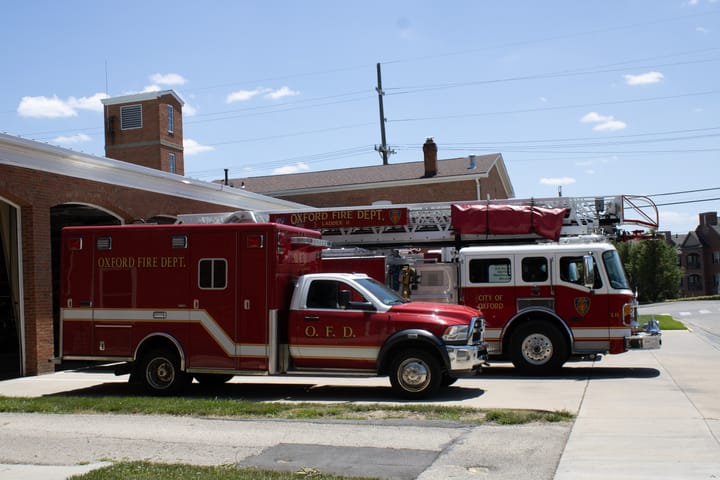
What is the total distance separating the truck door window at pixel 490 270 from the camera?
48.0 feet

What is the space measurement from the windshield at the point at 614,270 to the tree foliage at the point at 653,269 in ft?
169

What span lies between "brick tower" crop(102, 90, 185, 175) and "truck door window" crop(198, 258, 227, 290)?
29.1 m

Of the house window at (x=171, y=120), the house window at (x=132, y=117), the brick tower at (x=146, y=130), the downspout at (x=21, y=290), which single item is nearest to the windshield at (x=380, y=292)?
the downspout at (x=21, y=290)

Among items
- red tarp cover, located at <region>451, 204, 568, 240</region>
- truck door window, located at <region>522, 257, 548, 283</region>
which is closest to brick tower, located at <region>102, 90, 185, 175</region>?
red tarp cover, located at <region>451, 204, 568, 240</region>

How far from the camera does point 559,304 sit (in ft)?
46.6

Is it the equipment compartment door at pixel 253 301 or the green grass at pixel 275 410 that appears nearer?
the green grass at pixel 275 410

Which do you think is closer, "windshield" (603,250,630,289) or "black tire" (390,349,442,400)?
"black tire" (390,349,442,400)

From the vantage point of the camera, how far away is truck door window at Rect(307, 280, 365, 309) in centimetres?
1188

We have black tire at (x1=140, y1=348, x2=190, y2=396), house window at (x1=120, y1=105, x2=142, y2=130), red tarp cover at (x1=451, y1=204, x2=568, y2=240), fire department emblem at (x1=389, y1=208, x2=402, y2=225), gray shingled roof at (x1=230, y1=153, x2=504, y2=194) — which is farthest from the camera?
house window at (x1=120, y1=105, x2=142, y2=130)

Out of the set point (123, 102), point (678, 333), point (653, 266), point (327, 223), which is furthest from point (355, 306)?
point (653, 266)

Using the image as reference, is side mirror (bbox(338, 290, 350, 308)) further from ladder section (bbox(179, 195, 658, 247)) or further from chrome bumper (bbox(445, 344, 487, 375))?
ladder section (bbox(179, 195, 658, 247))

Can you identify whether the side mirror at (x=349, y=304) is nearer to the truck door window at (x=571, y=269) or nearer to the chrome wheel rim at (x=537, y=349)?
the chrome wheel rim at (x=537, y=349)

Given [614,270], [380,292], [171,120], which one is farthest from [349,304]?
[171,120]

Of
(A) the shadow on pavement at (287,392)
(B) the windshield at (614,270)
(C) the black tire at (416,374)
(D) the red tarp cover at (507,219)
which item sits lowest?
(A) the shadow on pavement at (287,392)
